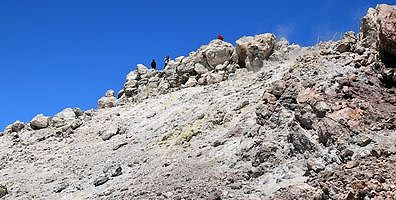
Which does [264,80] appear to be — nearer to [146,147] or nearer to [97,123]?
[146,147]

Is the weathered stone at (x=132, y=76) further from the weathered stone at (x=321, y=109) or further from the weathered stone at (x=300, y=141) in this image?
the weathered stone at (x=321, y=109)

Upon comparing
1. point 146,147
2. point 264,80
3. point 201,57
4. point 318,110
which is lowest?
point 318,110

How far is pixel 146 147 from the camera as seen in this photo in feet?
66.1

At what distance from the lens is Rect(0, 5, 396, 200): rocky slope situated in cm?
1306

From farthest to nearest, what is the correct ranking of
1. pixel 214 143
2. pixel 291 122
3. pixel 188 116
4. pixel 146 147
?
pixel 188 116, pixel 146 147, pixel 214 143, pixel 291 122

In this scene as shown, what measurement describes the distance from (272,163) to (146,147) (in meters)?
7.02

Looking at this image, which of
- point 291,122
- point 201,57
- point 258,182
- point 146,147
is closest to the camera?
point 258,182

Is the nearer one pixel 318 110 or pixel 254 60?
pixel 318 110

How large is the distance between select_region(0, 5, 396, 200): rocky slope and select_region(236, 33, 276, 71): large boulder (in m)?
0.06

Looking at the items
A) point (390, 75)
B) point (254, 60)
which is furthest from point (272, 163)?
point (254, 60)

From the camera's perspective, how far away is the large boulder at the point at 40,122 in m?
28.1

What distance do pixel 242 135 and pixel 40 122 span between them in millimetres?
14913

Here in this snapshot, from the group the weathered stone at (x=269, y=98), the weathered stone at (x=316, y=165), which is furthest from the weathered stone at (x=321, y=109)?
the weathered stone at (x=269, y=98)

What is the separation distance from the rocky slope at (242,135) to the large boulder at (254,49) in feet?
0.18
